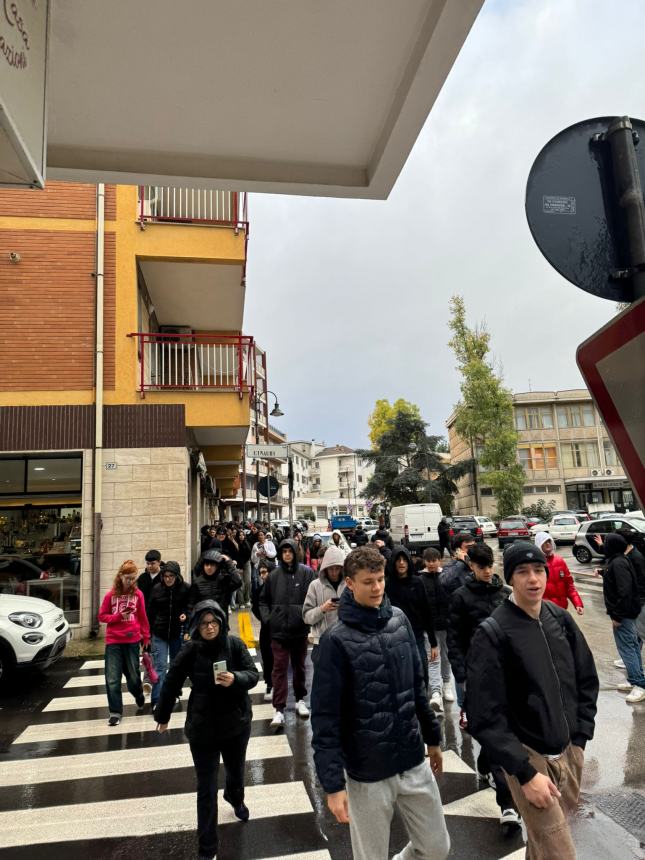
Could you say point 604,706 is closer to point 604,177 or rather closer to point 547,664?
point 547,664

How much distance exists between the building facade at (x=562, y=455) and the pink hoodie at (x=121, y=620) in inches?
1939

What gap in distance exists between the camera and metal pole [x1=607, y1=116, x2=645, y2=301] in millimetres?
1777

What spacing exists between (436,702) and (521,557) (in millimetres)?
3944

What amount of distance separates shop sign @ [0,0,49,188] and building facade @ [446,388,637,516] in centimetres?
5354

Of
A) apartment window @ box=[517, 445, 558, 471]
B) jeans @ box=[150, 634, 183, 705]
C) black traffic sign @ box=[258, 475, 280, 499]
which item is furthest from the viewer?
apartment window @ box=[517, 445, 558, 471]

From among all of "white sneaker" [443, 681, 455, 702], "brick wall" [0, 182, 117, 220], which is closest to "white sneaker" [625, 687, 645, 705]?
"white sneaker" [443, 681, 455, 702]

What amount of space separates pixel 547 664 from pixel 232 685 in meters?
2.15

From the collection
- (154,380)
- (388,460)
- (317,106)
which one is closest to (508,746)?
(317,106)

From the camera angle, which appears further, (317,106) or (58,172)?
(58,172)

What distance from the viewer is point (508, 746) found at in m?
2.62

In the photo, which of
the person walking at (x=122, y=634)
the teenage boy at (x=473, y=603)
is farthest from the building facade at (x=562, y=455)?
the teenage boy at (x=473, y=603)

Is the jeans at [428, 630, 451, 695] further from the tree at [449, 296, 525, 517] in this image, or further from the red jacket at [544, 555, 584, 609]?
the tree at [449, 296, 525, 517]

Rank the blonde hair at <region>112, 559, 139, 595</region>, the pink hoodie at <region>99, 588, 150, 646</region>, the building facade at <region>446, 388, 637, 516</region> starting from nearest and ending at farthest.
Answer: the pink hoodie at <region>99, 588, 150, 646</region>, the blonde hair at <region>112, 559, 139, 595</region>, the building facade at <region>446, 388, 637, 516</region>

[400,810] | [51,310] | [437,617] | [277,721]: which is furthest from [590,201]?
[51,310]
